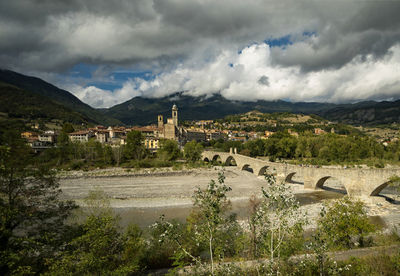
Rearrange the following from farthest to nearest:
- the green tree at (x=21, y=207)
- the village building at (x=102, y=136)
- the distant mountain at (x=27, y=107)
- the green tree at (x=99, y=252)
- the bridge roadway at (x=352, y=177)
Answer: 1. the distant mountain at (x=27, y=107)
2. the village building at (x=102, y=136)
3. the bridge roadway at (x=352, y=177)
4. the green tree at (x=99, y=252)
5. the green tree at (x=21, y=207)

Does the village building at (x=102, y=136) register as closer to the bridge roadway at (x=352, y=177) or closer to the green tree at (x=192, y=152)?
the green tree at (x=192, y=152)

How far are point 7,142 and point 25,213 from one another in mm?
2682

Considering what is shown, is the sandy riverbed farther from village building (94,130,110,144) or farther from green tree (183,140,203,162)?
village building (94,130,110,144)

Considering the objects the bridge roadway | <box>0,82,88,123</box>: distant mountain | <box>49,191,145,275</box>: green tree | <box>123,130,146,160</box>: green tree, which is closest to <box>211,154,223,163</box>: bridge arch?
<box>123,130,146,160</box>: green tree

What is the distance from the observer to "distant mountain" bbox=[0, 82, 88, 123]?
107750mm

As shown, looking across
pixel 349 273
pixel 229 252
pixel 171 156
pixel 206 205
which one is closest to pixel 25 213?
pixel 206 205

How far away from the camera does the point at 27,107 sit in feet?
381

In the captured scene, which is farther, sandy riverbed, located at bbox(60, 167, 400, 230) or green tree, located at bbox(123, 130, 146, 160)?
green tree, located at bbox(123, 130, 146, 160)

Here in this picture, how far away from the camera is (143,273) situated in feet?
31.9

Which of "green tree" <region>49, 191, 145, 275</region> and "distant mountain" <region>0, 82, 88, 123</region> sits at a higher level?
"distant mountain" <region>0, 82, 88, 123</region>

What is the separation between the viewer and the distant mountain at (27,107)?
108 m

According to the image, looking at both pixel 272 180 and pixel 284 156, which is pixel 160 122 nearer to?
pixel 284 156

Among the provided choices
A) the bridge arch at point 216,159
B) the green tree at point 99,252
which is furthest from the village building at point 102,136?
the green tree at point 99,252

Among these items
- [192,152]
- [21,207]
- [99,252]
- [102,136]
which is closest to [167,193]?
[99,252]
